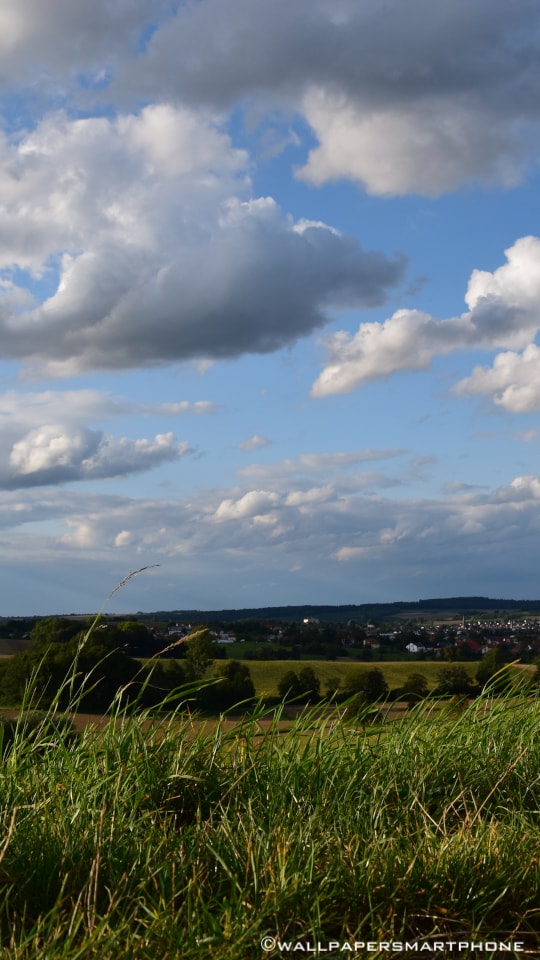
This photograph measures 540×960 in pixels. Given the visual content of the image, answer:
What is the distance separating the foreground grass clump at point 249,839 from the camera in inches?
112

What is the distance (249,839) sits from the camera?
10.7 ft

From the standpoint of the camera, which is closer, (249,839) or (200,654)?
(249,839)

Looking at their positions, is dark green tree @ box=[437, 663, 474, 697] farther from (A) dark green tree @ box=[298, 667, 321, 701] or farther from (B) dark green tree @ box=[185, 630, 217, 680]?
(B) dark green tree @ box=[185, 630, 217, 680]

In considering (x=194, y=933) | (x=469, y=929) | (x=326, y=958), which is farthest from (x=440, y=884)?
(x=194, y=933)

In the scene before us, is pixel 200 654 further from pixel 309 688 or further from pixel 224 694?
pixel 309 688

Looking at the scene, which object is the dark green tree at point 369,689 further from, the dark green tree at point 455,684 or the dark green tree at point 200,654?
the dark green tree at point 200,654

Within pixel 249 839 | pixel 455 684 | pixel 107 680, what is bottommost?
pixel 249 839

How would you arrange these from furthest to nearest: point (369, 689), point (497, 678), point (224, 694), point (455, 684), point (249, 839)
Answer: point (455, 684) < point (497, 678) < point (369, 689) < point (224, 694) < point (249, 839)

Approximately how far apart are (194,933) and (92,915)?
0.37m

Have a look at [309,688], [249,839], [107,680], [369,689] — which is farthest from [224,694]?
[249,839]

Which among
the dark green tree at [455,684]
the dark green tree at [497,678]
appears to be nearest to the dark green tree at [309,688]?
the dark green tree at [455,684]

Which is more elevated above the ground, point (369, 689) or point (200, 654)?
point (200, 654)

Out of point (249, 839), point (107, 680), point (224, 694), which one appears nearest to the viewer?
point (249, 839)

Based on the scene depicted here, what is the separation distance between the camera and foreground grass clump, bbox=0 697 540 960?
2848mm
